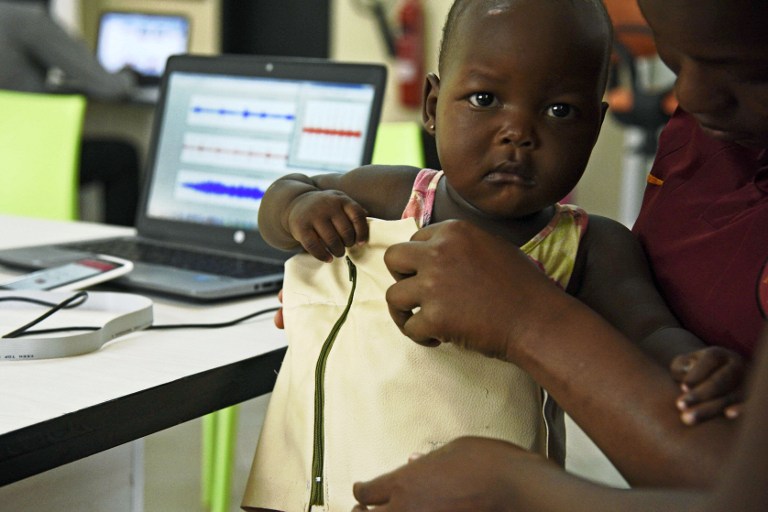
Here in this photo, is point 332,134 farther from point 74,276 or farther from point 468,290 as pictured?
point 468,290

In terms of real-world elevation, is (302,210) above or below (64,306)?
above

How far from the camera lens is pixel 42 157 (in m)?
2.50

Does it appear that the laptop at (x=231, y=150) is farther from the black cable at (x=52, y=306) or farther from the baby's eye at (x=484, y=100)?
the baby's eye at (x=484, y=100)

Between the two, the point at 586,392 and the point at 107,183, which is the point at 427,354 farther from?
the point at 107,183

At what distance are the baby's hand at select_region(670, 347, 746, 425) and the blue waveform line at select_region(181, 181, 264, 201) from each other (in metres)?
1.05

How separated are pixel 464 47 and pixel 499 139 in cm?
9

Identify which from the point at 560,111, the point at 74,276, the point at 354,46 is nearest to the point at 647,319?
the point at 560,111

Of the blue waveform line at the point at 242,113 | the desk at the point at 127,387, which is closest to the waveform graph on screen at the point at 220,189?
the blue waveform line at the point at 242,113

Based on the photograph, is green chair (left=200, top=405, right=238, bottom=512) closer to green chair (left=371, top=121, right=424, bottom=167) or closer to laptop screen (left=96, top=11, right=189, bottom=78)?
green chair (left=371, top=121, right=424, bottom=167)

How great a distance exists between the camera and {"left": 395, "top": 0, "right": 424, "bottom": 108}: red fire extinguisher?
16.9 feet

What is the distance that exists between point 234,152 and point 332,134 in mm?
200

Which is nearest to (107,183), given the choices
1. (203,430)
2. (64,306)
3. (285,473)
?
(203,430)

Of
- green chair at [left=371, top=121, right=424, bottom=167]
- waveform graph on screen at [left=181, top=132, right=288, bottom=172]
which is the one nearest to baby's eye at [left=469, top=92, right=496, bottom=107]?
waveform graph on screen at [left=181, top=132, right=288, bottom=172]

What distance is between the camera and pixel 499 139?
2.77 feet
